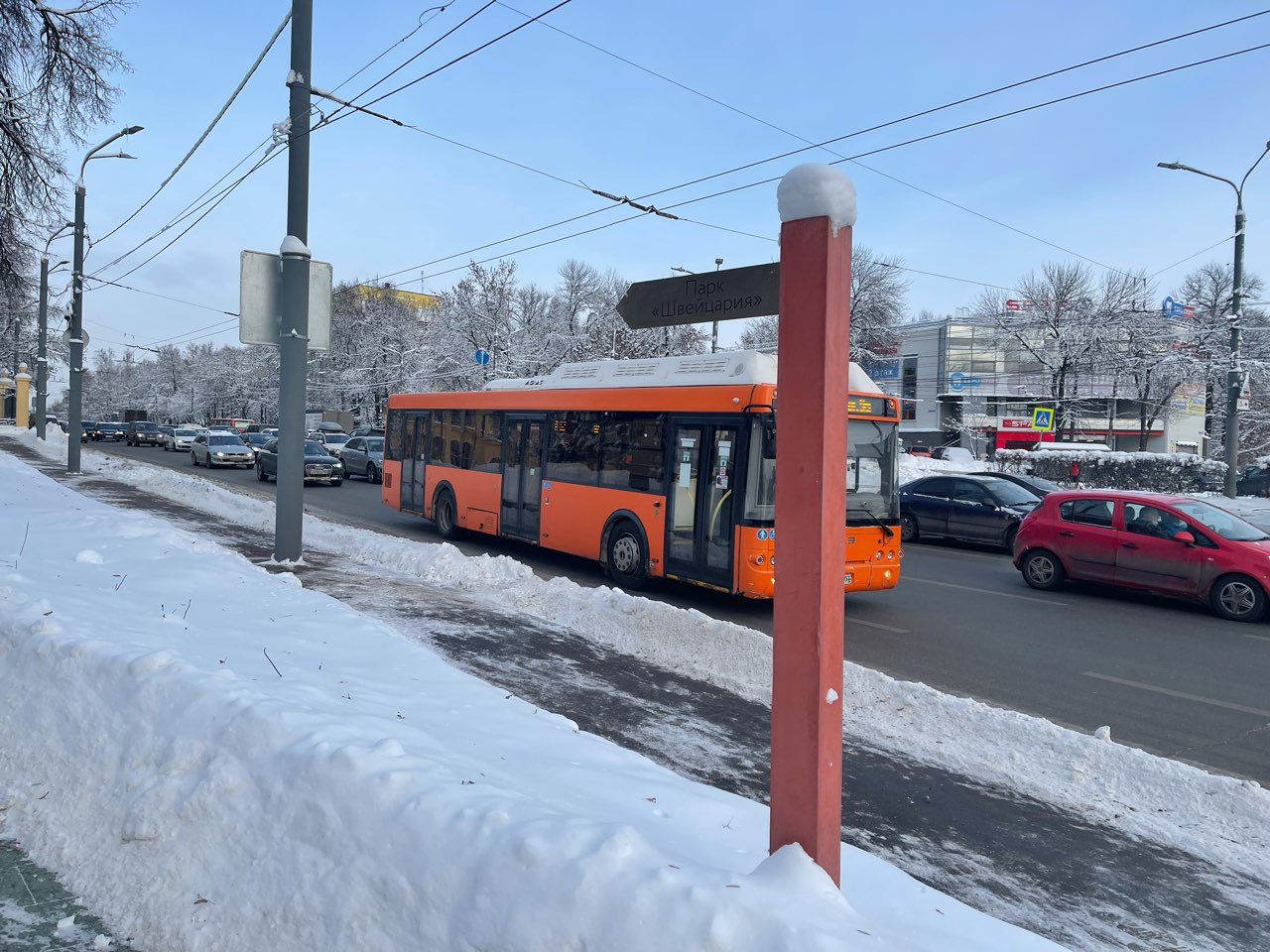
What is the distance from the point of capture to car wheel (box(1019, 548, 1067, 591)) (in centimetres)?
→ 1366

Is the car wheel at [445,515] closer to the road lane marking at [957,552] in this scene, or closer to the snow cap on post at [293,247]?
the snow cap on post at [293,247]

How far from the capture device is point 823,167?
10.4ft

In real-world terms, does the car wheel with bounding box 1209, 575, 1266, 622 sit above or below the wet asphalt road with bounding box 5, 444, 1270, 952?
above

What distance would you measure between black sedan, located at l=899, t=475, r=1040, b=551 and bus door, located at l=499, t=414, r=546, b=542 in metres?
8.19

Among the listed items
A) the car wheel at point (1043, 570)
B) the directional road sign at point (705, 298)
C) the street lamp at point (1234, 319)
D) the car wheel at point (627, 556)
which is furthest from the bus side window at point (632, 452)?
the street lamp at point (1234, 319)

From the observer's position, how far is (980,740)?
627cm

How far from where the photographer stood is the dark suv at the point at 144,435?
6544cm

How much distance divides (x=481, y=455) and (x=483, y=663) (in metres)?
9.28

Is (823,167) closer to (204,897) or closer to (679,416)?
(204,897)

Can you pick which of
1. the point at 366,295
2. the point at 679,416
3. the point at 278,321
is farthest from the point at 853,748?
the point at 366,295

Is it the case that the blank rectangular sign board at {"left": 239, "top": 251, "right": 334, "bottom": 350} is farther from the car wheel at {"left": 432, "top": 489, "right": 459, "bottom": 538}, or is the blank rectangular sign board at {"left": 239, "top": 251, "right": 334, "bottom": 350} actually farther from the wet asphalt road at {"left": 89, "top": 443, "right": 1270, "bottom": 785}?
the car wheel at {"left": 432, "top": 489, "right": 459, "bottom": 538}

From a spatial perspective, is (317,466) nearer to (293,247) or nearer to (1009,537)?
(293,247)

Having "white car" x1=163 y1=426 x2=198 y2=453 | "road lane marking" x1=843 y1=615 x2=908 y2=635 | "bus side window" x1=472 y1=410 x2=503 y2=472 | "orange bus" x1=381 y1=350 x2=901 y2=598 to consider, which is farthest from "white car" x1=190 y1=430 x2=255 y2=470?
"road lane marking" x1=843 y1=615 x2=908 y2=635

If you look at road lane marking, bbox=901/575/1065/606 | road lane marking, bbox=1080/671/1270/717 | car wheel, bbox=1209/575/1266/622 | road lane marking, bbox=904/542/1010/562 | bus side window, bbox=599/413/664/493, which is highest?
bus side window, bbox=599/413/664/493
